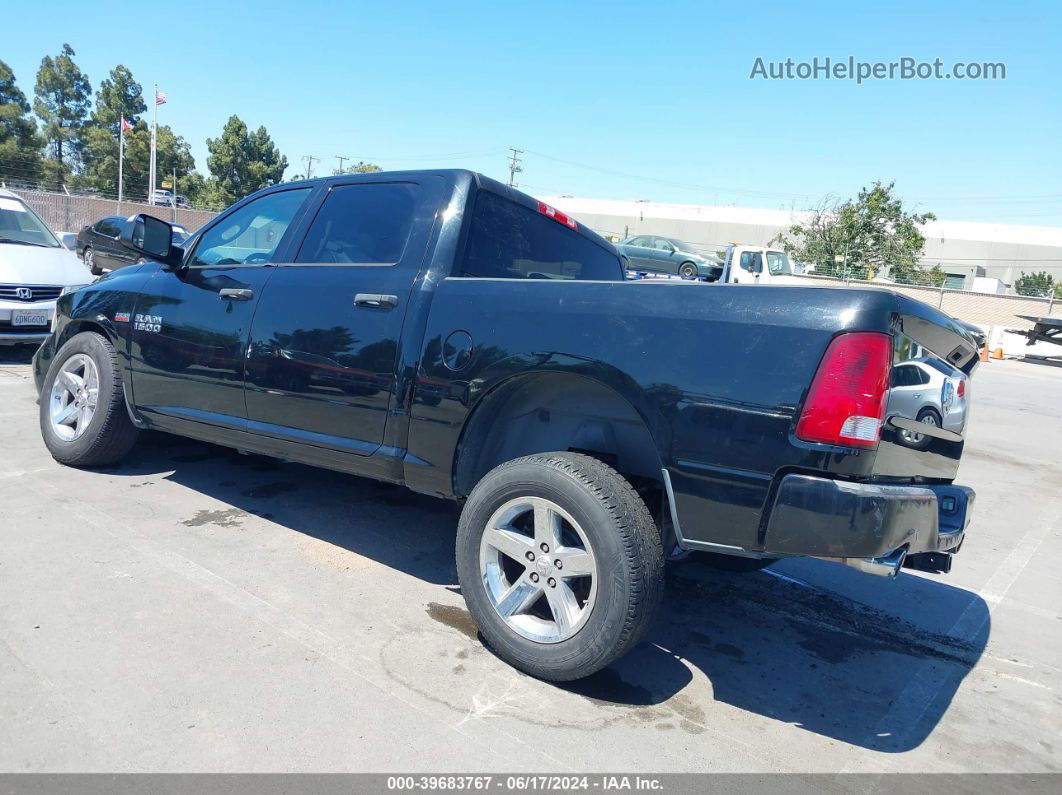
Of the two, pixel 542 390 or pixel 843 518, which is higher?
pixel 542 390

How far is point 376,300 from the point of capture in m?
3.48

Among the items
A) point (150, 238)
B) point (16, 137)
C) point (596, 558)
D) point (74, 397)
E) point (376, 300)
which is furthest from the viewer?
point (16, 137)

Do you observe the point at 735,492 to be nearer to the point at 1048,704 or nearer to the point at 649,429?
the point at 649,429

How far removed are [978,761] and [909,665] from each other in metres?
0.72

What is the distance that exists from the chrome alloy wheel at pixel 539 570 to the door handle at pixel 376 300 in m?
1.11

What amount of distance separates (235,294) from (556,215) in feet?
5.95

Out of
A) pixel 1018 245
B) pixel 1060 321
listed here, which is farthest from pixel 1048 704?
pixel 1018 245

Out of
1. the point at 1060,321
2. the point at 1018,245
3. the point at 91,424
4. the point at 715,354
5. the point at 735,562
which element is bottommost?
the point at 735,562

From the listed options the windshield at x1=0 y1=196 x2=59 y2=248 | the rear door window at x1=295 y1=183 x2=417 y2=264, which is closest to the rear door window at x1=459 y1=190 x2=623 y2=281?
the rear door window at x1=295 y1=183 x2=417 y2=264

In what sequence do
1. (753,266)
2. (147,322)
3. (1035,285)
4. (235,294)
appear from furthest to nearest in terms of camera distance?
(1035,285) → (753,266) → (147,322) → (235,294)

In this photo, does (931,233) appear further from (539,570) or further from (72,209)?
(539,570)

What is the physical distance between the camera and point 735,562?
3.95 m

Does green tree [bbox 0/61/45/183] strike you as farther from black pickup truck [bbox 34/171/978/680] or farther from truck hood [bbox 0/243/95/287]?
black pickup truck [bbox 34/171/978/680]

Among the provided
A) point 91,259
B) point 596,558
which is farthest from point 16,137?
point 596,558
